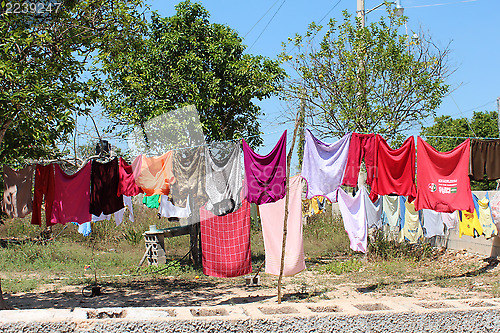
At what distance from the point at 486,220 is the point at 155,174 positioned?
6.54 m

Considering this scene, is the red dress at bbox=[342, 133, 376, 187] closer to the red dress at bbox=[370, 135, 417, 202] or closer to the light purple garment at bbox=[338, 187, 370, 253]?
Answer: the red dress at bbox=[370, 135, 417, 202]

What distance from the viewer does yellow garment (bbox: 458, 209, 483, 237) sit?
933 cm

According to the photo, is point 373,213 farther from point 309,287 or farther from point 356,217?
point 309,287

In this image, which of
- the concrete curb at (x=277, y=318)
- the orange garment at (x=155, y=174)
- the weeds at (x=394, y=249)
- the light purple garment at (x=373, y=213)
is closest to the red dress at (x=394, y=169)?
the concrete curb at (x=277, y=318)

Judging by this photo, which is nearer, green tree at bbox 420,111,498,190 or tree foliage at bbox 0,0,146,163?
tree foliage at bbox 0,0,146,163

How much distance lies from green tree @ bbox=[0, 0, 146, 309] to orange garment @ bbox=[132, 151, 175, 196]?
131 centimetres

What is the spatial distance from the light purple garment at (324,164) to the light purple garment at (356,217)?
73.4 inches

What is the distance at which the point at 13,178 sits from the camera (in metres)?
8.16

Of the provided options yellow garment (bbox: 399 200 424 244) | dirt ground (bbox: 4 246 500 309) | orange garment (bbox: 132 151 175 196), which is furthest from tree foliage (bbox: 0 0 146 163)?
yellow garment (bbox: 399 200 424 244)

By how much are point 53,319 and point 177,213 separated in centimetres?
510

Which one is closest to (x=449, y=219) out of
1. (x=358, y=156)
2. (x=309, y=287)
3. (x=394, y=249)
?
(x=394, y=249)

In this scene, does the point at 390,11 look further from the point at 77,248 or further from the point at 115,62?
the point at 77,248

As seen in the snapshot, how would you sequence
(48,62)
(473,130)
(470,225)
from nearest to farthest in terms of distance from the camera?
(48,62)
(470,225)
(473,130)

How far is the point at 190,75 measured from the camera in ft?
33.8
